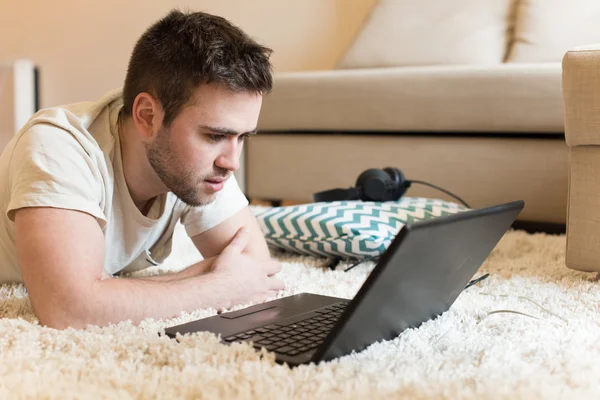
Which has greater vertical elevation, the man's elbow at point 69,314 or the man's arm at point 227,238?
the man's elbow at point 69,314

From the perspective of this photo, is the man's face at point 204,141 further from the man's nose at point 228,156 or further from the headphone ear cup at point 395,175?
the headphone ear cup at point 395,175

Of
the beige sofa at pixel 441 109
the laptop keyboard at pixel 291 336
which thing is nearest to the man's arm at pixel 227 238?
the laptop keyboard at pixel 291 336

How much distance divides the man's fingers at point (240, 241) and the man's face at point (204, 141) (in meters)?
0.15

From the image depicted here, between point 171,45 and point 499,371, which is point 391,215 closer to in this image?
point 171,45

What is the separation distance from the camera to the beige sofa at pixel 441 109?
1.75 meters

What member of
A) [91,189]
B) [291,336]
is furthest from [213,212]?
[291,336]

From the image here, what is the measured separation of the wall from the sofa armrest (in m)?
1.82

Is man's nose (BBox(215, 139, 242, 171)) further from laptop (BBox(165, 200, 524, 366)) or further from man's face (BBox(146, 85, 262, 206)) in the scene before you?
laptop (BBox(165, 200, 524, 366))

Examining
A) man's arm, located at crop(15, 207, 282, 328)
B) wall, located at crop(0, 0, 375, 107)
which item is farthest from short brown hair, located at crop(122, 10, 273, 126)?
wall, located at crop(0, 0, 375, 107)

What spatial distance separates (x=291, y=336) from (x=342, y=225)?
61cm

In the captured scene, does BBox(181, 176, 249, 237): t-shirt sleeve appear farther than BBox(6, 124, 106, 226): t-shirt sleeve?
Yes

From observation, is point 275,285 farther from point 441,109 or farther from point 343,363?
point 441,109

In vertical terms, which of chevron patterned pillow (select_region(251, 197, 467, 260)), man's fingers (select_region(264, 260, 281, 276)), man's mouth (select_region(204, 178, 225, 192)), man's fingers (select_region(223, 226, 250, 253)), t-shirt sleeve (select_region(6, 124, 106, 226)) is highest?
t-shirt sleeve (select_region(6, 124, 106, 226))

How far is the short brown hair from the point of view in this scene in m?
0.95
